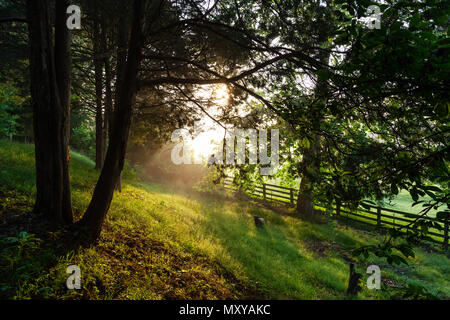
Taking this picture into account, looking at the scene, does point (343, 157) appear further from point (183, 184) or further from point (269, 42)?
point (183, 184)

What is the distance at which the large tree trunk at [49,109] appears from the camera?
3.74m

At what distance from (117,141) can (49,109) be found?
1.21 metres

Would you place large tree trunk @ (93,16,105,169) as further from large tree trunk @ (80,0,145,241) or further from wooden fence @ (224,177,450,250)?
wooden fence @ (224,177,450,250)

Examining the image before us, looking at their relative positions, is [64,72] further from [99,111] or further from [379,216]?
[379,216]

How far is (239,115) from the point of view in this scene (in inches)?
212

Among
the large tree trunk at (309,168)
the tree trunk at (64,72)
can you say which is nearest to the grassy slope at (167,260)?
the tree trunk at (64,72)

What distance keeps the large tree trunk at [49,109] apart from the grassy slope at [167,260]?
0.57 metres

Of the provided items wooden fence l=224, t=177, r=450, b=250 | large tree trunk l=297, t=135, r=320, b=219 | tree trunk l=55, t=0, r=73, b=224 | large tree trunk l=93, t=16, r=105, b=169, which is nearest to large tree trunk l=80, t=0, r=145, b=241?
tree trunk l=55, t=0, r=73, b=224

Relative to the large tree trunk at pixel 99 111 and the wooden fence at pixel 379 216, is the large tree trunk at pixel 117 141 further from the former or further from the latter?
the large tree trunk at pixel 99 111

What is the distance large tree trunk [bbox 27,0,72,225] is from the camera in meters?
3.74

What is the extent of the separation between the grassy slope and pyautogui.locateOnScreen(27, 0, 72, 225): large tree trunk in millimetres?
568

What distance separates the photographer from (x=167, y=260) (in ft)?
15.8

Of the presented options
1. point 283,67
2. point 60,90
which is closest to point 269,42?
point 283,67

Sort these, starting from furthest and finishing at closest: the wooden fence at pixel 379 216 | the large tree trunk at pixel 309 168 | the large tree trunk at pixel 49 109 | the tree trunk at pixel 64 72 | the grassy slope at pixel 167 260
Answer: the tree trunk at pixel 64 72, the large tree trunk at pixel 49 109, the large tree trunk at pixel 309 168, the grassy slope at pixel 167 260, the wooden fence at pixel 379 216
